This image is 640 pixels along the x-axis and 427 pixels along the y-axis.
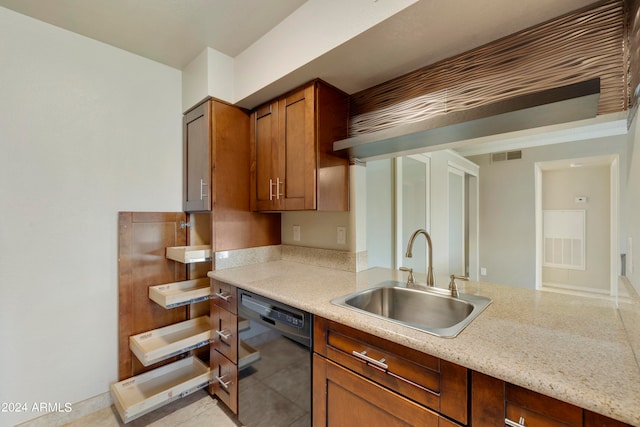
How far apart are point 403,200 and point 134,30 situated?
239 centimetres

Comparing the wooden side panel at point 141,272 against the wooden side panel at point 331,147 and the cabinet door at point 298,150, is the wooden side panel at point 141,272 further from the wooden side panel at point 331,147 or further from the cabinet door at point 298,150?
the wooden side panel at point 331,147

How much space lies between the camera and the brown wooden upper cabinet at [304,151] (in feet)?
5.19

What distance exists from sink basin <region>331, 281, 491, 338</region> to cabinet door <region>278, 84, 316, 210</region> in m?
0.61

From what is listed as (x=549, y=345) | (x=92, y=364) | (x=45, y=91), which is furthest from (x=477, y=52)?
(x=92, y=364)

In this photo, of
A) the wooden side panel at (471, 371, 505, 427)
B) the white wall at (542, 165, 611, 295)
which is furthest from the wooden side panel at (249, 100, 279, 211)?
the white wall at (542, 165, 611, 295)

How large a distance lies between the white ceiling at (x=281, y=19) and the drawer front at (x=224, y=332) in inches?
60.1

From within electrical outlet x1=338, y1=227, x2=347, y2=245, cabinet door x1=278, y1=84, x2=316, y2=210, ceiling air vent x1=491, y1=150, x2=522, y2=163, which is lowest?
electrical outlet x1=338, y1=227, x2=347, y2=245

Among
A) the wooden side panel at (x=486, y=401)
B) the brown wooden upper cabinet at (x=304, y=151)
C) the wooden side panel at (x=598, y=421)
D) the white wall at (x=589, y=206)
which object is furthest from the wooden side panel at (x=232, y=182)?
the white wall at (x=589, y=206)

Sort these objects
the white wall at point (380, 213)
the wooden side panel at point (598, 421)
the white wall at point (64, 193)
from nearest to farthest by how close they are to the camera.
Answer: the wooden side panel at point (598, 421), the white wall at point (64, 193), the white wall at point (380, 213)

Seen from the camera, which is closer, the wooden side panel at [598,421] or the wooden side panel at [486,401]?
the wooden side panel at [598,421]

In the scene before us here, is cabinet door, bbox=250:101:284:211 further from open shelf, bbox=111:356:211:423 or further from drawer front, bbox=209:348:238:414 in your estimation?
open shelf, bbox=111:356:211:423

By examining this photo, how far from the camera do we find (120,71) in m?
1.89

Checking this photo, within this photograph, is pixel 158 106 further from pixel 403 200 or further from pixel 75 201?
pixel 403 200

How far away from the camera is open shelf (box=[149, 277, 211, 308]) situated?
179 cm
